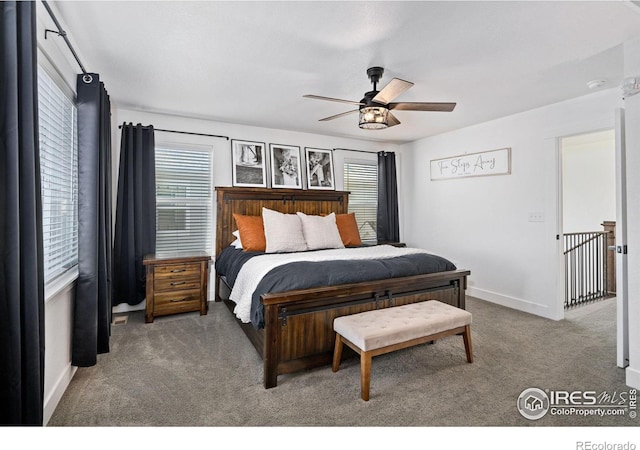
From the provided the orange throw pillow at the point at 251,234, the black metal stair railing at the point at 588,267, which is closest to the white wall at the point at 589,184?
the black metal stair railing at the point at 588,267

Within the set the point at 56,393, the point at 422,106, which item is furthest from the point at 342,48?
the point at 56,393

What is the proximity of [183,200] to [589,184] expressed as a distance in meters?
6.79

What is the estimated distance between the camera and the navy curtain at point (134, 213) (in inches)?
142

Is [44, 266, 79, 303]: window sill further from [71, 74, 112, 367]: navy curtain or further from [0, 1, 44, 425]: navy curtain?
[0, 1, 44, 425]: navy curtain

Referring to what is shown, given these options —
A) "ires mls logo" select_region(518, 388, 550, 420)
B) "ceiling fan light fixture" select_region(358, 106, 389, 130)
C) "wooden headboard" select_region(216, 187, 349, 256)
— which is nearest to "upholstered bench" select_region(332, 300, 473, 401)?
"ires mls logo" select_region(518, 388, 550, 420)

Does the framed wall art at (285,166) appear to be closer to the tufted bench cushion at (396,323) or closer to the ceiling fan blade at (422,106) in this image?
the ceiling fan blade at (422,106)

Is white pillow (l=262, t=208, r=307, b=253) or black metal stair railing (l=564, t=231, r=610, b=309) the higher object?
white pillow (l=262, t=208, r=307, b=253)

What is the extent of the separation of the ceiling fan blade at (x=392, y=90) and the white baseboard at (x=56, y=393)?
2947mm

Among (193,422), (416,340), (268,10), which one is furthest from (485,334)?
(268,10)

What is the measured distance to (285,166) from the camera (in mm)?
4613

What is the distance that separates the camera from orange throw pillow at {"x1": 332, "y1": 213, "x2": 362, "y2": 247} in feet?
13.9

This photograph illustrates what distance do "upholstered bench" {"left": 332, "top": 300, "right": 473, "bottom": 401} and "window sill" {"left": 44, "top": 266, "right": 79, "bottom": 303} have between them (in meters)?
1.76
